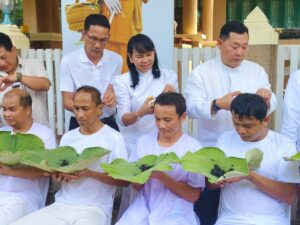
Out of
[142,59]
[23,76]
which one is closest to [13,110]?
[23,76]

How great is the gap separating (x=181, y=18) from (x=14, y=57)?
36.0ft

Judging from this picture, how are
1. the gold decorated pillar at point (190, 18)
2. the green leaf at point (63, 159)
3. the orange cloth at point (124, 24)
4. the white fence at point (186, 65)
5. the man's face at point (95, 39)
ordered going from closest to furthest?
the green leaf at point (63, 159)
the man's face at point (95, 39)
the orange cloth at point (124, 24)
the white fence at point (186, 65)
the gold decorated pillar at point (190, 18)

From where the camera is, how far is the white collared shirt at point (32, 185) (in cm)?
296

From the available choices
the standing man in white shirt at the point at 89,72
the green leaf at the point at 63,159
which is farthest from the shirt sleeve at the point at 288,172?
the standing man in white shirt at the point at 89,72

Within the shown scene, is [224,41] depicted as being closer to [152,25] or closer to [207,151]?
[207,151]

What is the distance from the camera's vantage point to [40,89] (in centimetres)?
338

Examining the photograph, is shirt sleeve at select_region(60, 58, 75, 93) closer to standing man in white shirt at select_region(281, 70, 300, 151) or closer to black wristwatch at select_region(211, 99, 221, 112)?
black wristwatch at select_region(211, 99, 221, 112)

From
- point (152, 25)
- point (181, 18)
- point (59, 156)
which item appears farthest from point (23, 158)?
point (181, 18)

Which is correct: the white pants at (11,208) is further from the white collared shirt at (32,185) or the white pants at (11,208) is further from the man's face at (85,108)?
the man's face at (85,108)

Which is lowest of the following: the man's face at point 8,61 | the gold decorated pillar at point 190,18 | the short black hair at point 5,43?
the man's face at point 8,61

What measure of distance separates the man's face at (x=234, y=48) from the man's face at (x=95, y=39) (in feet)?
2.75

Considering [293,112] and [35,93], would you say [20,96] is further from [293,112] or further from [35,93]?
[293,112]

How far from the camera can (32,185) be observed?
3031 mm

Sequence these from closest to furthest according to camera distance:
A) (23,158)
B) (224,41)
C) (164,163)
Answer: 1. (164,163)
2. (23,158)
3. (224,41)
